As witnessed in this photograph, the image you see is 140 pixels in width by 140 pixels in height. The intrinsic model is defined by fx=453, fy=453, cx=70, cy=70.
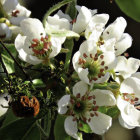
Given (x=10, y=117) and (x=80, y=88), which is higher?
(x=80, y=88)

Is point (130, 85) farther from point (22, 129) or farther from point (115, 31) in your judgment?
point (22, 129)

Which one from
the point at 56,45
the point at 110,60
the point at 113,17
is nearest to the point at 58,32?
the point at 56,45

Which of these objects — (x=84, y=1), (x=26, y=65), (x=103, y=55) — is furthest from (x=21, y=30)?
(x=84, y=1)

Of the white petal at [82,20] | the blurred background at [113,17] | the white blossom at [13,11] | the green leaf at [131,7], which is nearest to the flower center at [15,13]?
the white blossom at [13,11]

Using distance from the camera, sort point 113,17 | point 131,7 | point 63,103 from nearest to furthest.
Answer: point 131,7 → point 63,103 → point 113,17

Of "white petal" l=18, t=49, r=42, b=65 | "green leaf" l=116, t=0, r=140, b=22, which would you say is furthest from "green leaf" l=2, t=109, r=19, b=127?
"green leaf" l=116, t=0, r=140, b=22

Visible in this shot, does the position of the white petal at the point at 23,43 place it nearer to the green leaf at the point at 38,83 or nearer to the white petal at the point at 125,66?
the green leaf at the point at 38,83

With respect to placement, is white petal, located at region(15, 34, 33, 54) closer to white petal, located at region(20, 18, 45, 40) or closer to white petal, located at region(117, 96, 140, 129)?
white petal, located at region(20, 18, 45, 40)
